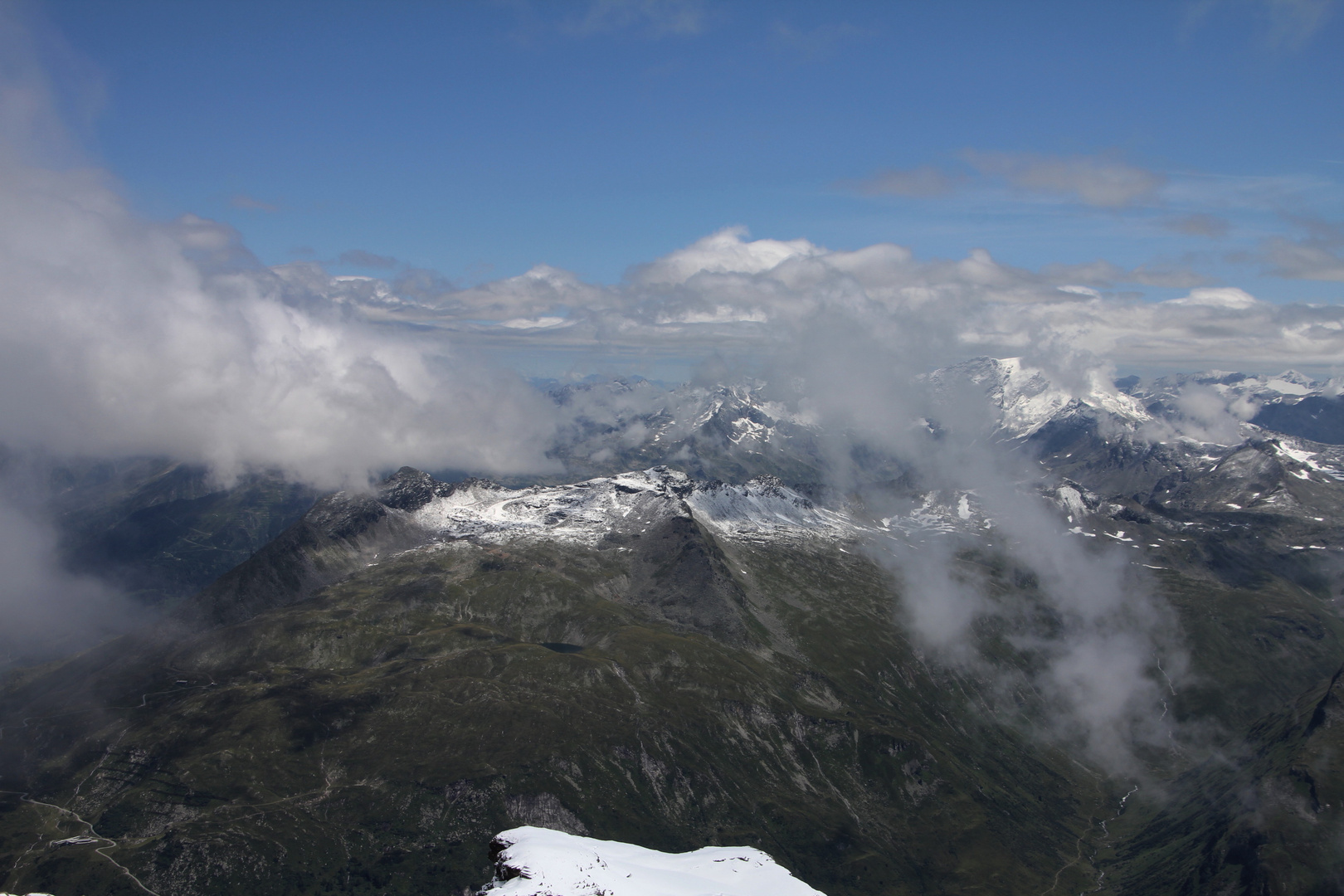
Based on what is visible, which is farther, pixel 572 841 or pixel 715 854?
pixel 715 854

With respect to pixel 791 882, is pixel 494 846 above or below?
above

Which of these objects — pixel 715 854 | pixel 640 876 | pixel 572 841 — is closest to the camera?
pixel 640 876

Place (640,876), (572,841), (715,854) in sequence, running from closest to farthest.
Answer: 1. (640,876)
2. (572,841)
3. (715,854)

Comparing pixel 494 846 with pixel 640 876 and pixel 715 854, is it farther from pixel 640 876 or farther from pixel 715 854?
pixel 715 854

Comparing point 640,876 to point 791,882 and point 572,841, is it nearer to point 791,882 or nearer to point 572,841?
point 572,841

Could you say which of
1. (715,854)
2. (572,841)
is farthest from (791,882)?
(572,841)

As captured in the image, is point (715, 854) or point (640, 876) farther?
point (715, 854)

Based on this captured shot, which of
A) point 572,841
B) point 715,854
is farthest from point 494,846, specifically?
point 715,854
